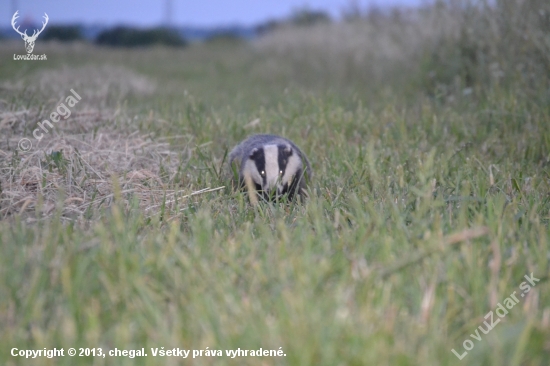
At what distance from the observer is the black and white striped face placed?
15.6 feet

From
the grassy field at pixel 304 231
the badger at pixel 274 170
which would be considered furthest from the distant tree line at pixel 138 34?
the badger at pixel 274 170

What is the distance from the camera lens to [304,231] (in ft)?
11.4

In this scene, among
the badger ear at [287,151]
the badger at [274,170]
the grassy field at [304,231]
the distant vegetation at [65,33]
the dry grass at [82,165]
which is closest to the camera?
the grassy field at [304,231]

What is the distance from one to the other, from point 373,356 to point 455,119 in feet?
16.7

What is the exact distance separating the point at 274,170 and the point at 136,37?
858 inches

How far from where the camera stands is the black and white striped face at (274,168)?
4.75 meters

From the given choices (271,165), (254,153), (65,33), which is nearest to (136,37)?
(65,33)

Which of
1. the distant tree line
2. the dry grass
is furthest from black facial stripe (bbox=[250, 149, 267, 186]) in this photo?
the distant tree line

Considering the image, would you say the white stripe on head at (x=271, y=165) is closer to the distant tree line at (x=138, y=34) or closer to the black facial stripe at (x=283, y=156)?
the black facial stripe at (x=283, y=156)

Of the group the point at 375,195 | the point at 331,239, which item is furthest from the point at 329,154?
the point at 331,239

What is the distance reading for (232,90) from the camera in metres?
12.1

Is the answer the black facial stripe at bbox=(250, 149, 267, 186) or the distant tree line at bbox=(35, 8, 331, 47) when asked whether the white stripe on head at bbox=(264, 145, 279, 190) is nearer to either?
the black facial stripe at bbox=(250, 149, 267, 186)

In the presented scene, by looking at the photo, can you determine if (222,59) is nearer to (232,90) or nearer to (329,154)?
(232,90)

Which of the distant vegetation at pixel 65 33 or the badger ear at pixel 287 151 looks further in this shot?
the distant vegetation at pixel 65 33
